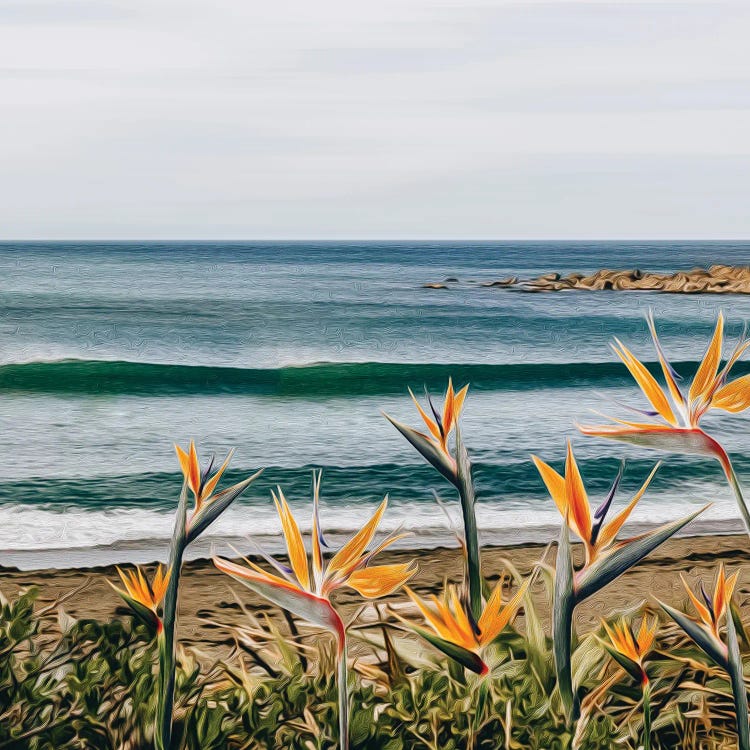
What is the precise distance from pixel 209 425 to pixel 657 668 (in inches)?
370

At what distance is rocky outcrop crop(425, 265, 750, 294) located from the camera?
29.1 m

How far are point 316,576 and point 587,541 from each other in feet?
1.13

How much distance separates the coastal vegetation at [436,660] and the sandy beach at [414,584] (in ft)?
4.25

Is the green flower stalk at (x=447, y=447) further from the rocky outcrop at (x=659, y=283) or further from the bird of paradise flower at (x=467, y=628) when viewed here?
the rocky outcrop at (x=659, y=283)

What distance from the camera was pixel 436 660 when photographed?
174 cm

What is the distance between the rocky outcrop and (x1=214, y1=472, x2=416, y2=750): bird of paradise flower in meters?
28.9

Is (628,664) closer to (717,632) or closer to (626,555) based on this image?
(717,632)

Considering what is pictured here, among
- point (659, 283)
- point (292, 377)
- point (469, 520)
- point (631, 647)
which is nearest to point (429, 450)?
point (469, 520)

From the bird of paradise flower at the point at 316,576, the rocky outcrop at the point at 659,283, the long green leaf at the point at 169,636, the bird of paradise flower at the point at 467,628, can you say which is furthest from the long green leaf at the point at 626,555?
the rocky outcrop at the point at 659,283

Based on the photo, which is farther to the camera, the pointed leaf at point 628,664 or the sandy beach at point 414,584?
the sandy beach at point 414,584

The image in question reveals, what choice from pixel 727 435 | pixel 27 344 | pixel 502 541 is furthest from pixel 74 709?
pixel 27 344

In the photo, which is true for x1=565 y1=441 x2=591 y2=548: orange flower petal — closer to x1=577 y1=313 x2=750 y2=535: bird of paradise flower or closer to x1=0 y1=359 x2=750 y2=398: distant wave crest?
x1=577 y1=313 x2=750 y2=535: bird of paradise flower

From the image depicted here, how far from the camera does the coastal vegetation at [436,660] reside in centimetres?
114

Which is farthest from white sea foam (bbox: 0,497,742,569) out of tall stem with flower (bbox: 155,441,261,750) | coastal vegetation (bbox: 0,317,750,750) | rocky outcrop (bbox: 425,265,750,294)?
rocky outcrop (bbox: 425,265,750,294)
